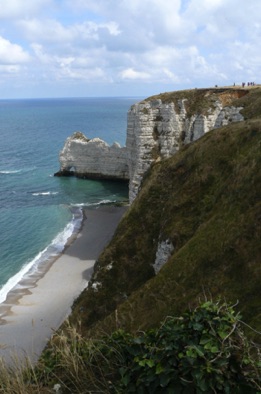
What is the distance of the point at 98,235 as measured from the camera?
56.5 meters

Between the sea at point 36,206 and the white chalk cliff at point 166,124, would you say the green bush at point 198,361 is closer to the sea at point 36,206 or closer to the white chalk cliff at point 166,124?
the sea at point 36,206

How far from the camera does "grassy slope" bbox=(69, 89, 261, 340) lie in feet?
62.0

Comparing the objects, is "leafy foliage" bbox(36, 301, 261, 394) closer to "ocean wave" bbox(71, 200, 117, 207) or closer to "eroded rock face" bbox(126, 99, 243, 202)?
"eroded rock face" bbox(126, 99, 243, 202)

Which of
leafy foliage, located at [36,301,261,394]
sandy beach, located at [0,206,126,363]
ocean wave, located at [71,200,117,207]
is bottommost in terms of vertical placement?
sandy beach, located at [0,206,126,363]

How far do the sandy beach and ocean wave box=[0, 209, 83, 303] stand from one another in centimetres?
73

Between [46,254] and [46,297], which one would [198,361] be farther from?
[46,254]

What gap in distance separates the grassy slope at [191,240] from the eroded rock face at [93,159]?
54596 millimetres

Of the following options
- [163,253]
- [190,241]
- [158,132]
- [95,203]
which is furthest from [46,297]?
[158,132]

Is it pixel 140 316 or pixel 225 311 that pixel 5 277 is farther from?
pixel 225 311

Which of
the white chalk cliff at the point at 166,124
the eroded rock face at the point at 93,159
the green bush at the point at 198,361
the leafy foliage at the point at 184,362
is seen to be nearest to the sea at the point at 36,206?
the eroded rock face at the point at 93,159

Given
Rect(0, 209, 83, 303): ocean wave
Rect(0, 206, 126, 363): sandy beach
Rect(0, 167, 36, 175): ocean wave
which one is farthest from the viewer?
Rect(0, 167, 36, 175): ocean wave

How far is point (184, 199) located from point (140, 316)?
31.5ft

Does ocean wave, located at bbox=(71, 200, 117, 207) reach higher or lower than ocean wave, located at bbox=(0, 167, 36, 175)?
lower

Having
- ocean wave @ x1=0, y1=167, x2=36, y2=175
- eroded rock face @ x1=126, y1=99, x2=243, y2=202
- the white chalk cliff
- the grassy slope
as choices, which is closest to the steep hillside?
the grassy slope
